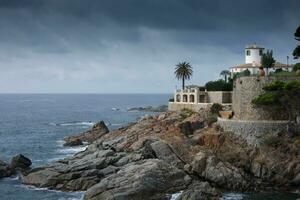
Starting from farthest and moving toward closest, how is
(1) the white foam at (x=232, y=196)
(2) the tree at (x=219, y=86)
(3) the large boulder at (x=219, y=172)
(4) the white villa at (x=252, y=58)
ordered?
1. (4) the white villa at (x=252, y=58)
2. (2) the tree at (x=219, y=86)
3. (3) the large boulder at (x=219, y=172)
4. (1) the white foam at (x=232, y=196)

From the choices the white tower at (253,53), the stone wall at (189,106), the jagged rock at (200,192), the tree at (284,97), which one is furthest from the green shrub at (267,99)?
the white tower at (253,53)

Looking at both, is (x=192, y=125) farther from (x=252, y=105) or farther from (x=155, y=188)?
(x=155, y=188)

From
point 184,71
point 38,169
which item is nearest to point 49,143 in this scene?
point 184,71

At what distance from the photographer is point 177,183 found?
6019cm

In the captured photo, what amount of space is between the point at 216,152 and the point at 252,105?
948 cm

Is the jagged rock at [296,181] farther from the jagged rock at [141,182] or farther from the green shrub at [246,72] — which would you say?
the green shrub at [246,72]

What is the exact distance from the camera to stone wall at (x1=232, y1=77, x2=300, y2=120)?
2886 inches

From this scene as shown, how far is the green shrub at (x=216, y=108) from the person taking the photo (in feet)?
261

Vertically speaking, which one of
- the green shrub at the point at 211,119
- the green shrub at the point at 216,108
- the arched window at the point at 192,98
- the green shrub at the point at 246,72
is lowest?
the green shrub at the point at 211,119

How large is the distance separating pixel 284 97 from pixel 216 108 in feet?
36.4

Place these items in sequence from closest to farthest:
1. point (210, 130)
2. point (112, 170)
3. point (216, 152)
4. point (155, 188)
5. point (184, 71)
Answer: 1. point (155, 188)
2. point (112, 170)
3. point (216, 152)
4. point (210, 130)
5. point (184, 71)

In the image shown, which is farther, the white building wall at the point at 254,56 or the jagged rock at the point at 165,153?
the white building wall at the point at 254,56

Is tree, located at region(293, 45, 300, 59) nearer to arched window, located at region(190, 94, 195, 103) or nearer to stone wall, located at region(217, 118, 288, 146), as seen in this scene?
stone wall, located at region(217, 118, 288, 146)

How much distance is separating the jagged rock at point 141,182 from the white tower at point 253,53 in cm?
4397
